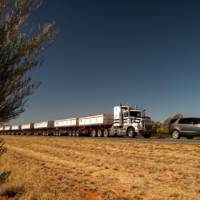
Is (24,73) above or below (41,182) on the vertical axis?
above

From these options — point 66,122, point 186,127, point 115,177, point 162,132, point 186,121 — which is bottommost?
point 115,177

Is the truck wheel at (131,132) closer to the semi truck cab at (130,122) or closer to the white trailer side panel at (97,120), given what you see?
the semi truck cab at (130,122)

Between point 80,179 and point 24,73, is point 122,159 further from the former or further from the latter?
point 24,73

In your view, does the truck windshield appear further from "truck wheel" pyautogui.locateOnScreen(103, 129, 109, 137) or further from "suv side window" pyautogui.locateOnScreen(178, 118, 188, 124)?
"suv side window" pyautogui.locateOnScreen(178, 118, 188, 124)

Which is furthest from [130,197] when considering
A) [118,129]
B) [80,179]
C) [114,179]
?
[118,129]

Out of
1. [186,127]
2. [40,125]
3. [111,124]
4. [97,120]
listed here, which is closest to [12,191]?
[186,127]

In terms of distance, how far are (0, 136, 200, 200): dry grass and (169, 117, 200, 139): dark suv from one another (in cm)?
826

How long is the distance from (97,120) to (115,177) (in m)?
28.2

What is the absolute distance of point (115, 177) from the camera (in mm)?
11633

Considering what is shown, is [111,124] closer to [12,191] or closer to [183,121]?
[183,121]

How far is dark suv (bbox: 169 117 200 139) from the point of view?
24.8 m

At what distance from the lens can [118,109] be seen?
3406 centimetres

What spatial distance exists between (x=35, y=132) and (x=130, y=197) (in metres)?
63.0

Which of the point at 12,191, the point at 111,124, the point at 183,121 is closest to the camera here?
the point at 12,191
